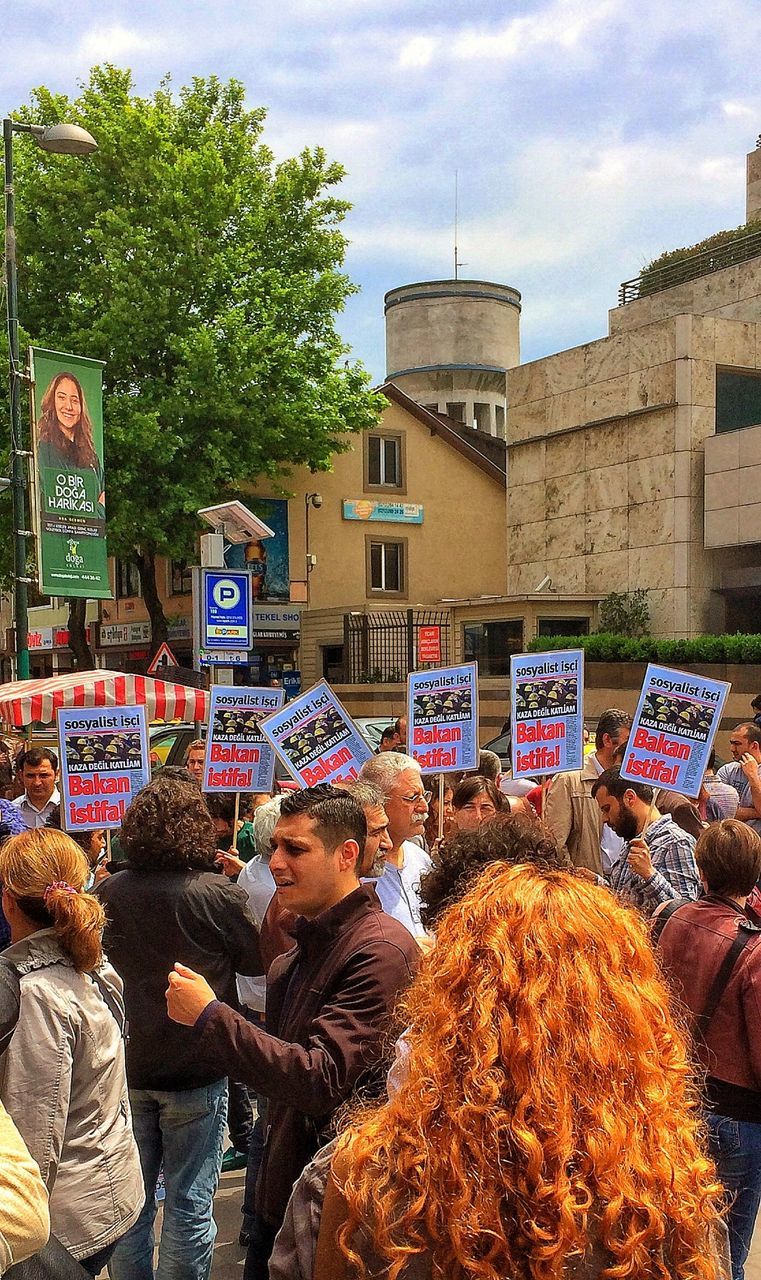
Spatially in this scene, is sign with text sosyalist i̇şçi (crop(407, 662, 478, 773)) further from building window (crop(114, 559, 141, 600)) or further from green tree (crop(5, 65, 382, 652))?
building window (crop(114, 559, 141, 600))

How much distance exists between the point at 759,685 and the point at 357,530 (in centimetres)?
1455

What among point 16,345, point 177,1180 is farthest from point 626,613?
point 177,1180

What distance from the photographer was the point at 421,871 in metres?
5.10

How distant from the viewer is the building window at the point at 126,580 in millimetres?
35625

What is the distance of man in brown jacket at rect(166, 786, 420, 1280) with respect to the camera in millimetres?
2928

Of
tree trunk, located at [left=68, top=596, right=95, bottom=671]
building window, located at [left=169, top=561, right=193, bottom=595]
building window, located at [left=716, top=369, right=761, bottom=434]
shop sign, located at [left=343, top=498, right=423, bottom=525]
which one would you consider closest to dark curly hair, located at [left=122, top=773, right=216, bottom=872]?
building window, located at [left=716, top=369, right=761, bottom=434]

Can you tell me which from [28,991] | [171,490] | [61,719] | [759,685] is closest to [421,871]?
[28,991]

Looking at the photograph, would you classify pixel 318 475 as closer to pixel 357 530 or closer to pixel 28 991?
pixel 357 530

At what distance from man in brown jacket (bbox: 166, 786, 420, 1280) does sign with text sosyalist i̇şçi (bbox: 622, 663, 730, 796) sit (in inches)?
159

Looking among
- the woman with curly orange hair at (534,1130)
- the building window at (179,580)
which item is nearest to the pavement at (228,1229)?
the woman with curly orange hair at (534,1130)

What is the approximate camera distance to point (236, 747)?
8188 mm

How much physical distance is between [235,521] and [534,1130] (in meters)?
12.4

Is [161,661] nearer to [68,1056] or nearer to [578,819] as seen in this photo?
[578,819]

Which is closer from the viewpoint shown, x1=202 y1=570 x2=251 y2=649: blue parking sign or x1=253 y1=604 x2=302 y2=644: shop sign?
x1=202 y1=570 x2=251 y2=649: blue parking sign
